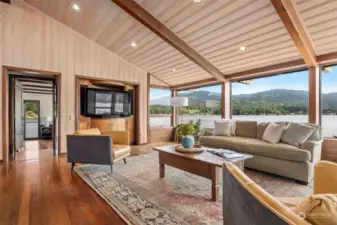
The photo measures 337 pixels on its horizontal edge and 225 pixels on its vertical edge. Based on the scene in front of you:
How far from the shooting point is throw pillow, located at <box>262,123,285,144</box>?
11.9 ft

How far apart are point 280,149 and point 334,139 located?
5.12 feet

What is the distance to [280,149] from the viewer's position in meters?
3.18

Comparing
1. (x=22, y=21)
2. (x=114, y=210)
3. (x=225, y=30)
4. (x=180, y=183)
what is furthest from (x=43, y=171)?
(x=225, y=30)

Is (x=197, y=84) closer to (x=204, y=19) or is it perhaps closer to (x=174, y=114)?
(x=174, y=114)

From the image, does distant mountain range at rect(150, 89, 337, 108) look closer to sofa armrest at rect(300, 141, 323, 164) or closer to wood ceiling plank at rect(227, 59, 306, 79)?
wood ceiling plank at rect(227, 59, 306, 79)

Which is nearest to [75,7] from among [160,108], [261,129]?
[160,108]

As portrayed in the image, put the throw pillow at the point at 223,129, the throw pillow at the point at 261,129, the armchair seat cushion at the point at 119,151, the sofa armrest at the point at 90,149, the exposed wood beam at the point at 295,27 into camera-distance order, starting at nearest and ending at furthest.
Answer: the exposed wood beam at the point at 295,27, the sofa armrest at the point at 90,149, the armchair seat cushion at the point at 119,151, the throw pillow at the point at 261,129, the throw pillow at the point at 223,129

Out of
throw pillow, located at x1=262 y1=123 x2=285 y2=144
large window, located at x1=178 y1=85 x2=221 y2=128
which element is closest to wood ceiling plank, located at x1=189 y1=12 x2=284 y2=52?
throw pillow, located at x1=262 y1=123 x2=285 y2=144

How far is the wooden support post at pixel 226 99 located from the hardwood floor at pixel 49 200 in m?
4.18

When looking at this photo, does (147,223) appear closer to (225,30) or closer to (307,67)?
(225,30)

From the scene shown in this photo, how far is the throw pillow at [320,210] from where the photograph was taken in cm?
63

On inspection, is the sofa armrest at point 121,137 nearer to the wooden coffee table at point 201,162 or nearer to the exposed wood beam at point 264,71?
the wooden coffee table at point 201,162

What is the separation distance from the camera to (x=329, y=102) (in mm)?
4004

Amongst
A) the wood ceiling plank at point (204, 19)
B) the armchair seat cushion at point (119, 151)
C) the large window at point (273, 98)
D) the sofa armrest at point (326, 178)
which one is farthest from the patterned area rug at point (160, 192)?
the wood ceiling plank at point (204, 19)
